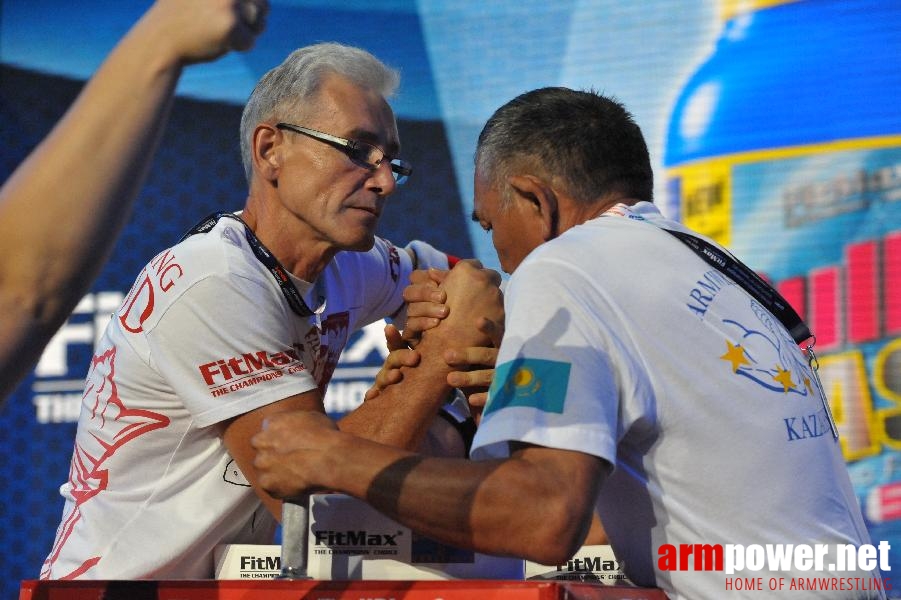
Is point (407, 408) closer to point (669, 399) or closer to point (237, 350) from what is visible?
point (237, 350)

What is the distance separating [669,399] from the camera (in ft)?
4.60

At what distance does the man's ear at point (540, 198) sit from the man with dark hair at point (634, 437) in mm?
154

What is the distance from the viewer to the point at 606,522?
4.99ft

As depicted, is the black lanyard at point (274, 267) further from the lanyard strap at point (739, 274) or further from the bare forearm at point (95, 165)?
the bare forearm at point (95, 165)

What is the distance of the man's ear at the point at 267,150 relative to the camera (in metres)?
2.14

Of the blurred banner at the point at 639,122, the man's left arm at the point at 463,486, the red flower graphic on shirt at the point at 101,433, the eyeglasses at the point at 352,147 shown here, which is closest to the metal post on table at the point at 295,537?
the man's left arm at the point at 463,486

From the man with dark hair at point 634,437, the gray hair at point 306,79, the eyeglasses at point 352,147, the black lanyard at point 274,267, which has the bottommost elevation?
the man with dark hair at point 634,437

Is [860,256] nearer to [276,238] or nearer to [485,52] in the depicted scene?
[485,52]

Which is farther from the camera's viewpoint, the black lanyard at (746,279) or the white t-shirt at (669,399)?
the black lanyard at (746,279)

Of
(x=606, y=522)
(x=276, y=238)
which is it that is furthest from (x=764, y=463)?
(x=276, y=238)

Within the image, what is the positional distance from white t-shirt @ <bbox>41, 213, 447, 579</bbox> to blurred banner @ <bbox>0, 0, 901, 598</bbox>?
2019mm

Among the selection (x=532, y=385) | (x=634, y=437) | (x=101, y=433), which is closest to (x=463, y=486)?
(x=532, y=385)

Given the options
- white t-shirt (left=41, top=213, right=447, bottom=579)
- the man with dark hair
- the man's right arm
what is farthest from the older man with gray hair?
the man's right arm

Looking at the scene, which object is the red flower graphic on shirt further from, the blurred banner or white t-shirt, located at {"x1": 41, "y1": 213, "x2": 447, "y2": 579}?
the blurred banner
